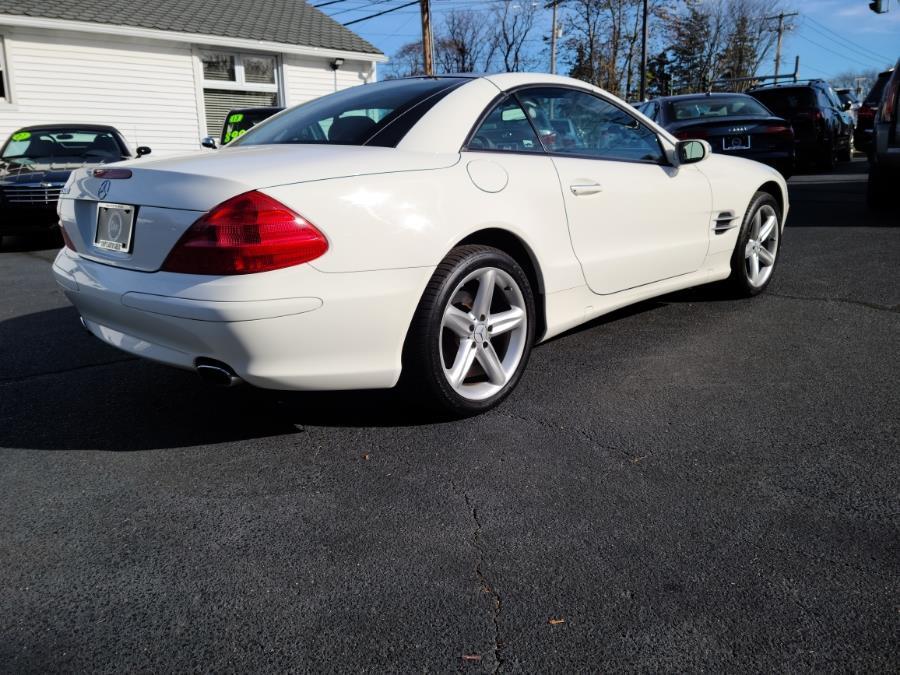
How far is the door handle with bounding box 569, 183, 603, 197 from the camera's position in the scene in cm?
362

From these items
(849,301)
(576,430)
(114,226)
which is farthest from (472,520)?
(849,301)

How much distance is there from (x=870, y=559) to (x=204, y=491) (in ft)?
6.79

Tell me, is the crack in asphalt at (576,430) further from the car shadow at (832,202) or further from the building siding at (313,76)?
the building siding at (313,76)

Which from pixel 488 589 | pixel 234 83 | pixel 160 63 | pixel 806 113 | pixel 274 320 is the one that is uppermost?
pixel 160 63

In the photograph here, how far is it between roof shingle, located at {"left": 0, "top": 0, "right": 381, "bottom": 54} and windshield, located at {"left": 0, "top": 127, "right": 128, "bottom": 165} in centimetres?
593

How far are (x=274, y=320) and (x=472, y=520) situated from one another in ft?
3.05

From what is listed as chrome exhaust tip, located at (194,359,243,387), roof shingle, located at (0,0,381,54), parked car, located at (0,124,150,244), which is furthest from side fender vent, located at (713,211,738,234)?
roof shingle, located at (0,0,381,54)

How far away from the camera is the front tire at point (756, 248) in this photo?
5.02m

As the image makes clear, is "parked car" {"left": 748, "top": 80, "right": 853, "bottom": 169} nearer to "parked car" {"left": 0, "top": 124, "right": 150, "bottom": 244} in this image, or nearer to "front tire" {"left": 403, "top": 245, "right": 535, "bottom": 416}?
"parked car" {"left": 0, "top": 124, "right": 150, "bottom": 244}

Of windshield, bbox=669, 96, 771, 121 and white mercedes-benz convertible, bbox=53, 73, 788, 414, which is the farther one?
windshield, bbox=669, 96, 771, 121

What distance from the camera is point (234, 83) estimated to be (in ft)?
59.0

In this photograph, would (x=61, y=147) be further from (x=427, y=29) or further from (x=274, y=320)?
(x=427, y=29)

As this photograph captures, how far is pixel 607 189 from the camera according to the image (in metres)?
3.82

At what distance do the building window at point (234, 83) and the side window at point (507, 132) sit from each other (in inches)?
611
